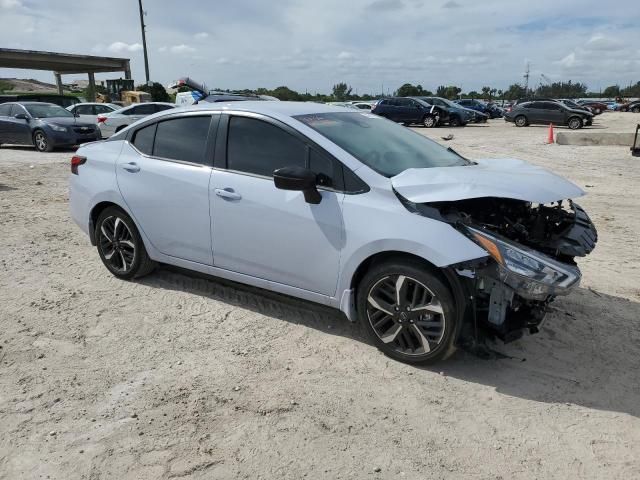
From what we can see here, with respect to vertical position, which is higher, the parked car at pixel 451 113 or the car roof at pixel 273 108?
the car roof at pixel 273 108

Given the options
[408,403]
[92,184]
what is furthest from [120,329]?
[408,403]

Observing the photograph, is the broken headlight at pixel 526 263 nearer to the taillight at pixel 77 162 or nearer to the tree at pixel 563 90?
the taillight at pixel 77 162

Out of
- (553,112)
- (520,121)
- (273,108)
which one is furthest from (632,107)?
(273,108)

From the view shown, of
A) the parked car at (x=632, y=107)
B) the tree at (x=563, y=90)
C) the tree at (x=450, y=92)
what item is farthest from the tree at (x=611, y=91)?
the parked car at (x=632, y=107)

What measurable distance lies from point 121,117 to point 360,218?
15984mm

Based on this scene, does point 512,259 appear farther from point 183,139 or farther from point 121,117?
point 121,117

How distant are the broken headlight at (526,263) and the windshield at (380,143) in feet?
2.74

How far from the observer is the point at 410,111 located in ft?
94.3

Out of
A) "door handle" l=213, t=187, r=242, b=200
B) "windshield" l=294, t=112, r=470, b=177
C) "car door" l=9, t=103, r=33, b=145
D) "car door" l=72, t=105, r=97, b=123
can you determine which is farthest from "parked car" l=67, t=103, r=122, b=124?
"windshield" l=294, t=112, r=470, b=177

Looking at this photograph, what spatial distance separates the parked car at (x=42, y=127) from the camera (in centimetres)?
1588

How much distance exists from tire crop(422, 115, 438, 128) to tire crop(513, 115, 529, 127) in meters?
5.39

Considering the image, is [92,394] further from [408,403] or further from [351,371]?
[408,403]

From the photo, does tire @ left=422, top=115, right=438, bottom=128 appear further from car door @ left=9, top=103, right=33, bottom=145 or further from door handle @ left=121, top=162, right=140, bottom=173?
door handle @ left=121, top=162, right=140, bottom=173

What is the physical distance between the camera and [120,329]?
4.17 metres
